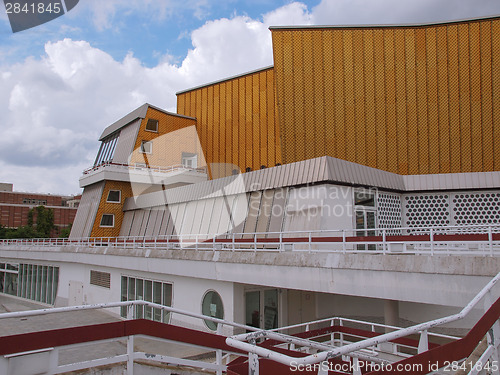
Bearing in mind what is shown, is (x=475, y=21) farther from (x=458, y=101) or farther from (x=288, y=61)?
(x=288, y=61)

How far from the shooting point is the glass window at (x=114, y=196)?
34.6 m

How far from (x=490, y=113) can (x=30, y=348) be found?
88.1 ft

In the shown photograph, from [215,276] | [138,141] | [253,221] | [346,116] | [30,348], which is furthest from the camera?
[138,141]

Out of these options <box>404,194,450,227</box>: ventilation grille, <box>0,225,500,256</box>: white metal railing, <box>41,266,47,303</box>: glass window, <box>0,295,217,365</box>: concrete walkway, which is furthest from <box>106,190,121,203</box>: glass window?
<box>404,194,450,227</box>: ventilation grille

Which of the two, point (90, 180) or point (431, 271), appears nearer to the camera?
point (431, 271)

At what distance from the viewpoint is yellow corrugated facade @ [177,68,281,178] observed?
A: 3173 centimetres

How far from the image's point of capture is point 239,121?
112ft

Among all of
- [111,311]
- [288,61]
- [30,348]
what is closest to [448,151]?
[288,61]

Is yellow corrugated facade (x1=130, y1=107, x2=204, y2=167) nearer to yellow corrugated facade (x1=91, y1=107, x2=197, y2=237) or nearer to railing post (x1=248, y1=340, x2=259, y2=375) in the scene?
yellow corrugated facade (x1=91, y1=107, x2=197, y2=237)

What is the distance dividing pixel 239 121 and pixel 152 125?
8.57 meters

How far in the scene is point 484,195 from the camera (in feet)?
72.9

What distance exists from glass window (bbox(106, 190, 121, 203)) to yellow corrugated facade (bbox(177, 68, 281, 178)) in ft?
27.3

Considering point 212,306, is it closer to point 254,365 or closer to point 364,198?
point 364,198

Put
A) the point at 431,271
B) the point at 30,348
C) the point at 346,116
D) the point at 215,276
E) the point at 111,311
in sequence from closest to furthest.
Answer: the point at 30,348 < the point at 431,271 < the point at 215,276 < the point at 111,311 < the point at 346,116
